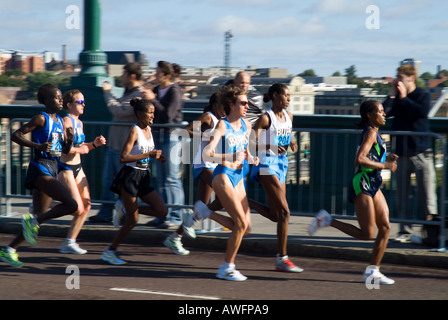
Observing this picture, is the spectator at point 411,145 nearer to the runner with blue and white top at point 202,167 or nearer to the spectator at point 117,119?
the runner with blue and white top at point 202,167

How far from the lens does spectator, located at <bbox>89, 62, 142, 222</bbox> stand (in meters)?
9.18

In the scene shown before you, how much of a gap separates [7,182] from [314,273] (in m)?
4.63

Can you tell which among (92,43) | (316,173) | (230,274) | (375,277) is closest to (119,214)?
(230,274)

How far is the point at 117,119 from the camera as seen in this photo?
9469 millimetres

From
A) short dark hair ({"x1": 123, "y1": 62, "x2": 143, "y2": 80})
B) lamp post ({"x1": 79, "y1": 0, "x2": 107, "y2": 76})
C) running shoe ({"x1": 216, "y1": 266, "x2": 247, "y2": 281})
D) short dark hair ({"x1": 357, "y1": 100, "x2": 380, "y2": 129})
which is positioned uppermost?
lamp post ({"x1": 79, "y1": 0, "x2": 107, "y2": 76})

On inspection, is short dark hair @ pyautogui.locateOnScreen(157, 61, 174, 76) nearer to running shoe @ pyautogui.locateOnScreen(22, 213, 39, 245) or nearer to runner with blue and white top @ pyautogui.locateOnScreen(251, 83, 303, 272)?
runner with blue and white top @ pyautogui.locateOnScreen(251, 83, 303, 272)

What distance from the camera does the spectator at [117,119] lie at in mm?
9180

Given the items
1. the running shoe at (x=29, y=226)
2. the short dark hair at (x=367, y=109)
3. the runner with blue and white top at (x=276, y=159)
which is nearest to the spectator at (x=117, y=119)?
the running shoe at (x=29, y=226)

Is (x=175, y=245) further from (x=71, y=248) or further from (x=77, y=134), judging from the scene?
(x=77, y=134)

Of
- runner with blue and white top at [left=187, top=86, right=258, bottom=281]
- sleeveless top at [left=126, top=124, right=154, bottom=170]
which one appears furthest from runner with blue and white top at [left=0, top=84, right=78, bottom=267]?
runner with blue and white top at [left=187, top=86, right=258, bottom=281]

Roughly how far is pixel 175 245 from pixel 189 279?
1.22 m

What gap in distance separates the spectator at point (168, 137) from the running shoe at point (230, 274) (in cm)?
229

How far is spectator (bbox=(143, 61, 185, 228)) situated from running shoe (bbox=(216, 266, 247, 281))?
2.29 meters
